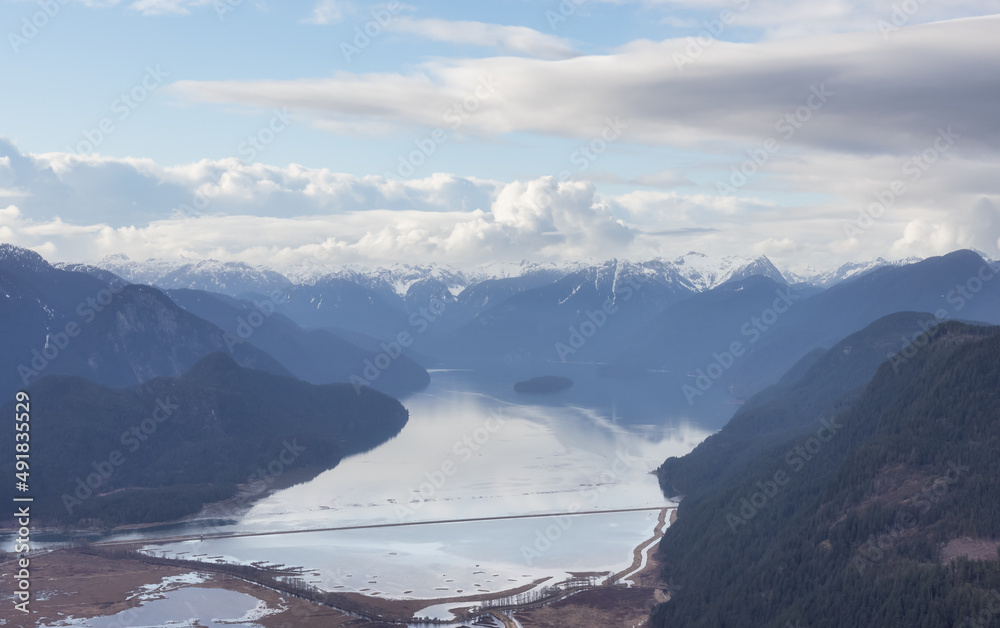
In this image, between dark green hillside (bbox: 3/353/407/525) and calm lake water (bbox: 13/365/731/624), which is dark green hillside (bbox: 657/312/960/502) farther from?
dark green hillside (bbox: 3/353/407/525)

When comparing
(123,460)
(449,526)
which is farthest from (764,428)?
(123,460)

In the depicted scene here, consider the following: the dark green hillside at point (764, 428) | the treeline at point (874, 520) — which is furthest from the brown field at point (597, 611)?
the dark green hillside at point (764, 428)

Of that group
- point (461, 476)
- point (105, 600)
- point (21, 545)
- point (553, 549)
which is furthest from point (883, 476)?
point (21, 545)

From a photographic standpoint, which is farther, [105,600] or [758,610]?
[105,600]

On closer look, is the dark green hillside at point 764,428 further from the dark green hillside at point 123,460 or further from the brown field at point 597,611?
the dark green hillside at point 123,460

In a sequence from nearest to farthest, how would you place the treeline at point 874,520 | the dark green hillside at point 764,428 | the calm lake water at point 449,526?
the treeline at point 874,520 < the calm lake water at point 449,526 < the dark green hillside at point 764,428

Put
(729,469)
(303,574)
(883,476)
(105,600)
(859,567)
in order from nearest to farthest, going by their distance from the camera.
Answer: (859,567) → (883,476) → (105,600) → (303,574) → (729,469)

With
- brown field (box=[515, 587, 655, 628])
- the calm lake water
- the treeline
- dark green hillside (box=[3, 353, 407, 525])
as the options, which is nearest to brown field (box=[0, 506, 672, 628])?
brown field (box=[515, 587, 655, 628])

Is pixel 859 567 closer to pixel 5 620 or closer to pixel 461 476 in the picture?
pixel 5 620
